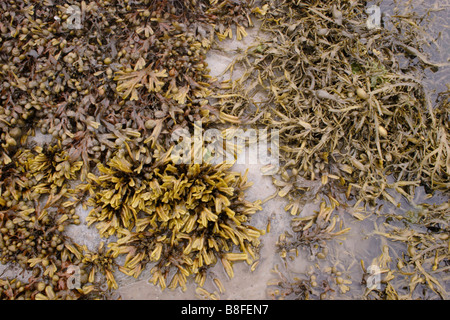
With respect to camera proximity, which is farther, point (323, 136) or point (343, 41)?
point (343, 41)

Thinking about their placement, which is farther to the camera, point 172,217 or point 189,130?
point 189,130

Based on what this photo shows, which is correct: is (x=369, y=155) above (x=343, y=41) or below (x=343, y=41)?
below

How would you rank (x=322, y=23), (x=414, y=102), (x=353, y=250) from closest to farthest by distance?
(x=353, y=250) < (x=414, y=102) < (x=322, y=23)

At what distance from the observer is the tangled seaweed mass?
105 inches

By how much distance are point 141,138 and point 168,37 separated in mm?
1115

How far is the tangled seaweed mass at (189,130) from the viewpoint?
8.79 feet

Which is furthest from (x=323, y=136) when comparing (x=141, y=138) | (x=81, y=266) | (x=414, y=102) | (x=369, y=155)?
(x=81, y=266)

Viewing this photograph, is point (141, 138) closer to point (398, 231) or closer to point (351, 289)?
point (351, 289)

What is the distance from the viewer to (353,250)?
109 inches

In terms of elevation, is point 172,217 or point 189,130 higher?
point 189,130

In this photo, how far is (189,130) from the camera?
2938 mm

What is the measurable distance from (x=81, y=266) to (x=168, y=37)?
2345 millimetres
